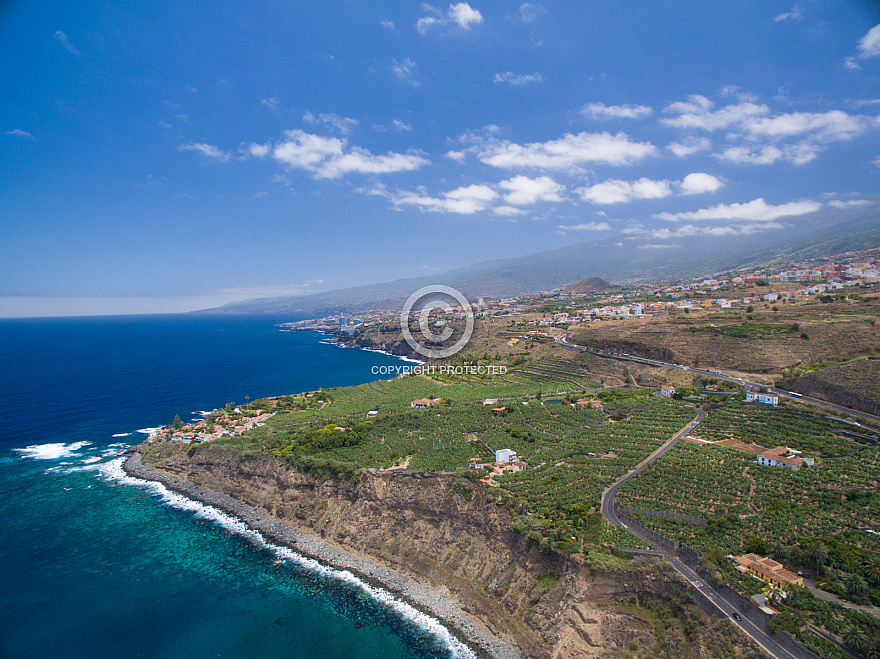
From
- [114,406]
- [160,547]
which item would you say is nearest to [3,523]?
[160,547]

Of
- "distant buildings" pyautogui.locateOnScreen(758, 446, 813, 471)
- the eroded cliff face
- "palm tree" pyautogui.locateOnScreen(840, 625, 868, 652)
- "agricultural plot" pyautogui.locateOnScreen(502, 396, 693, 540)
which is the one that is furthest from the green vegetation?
"palm tree" pyautogui.locateOnScreen(840, 625, 868, 652)

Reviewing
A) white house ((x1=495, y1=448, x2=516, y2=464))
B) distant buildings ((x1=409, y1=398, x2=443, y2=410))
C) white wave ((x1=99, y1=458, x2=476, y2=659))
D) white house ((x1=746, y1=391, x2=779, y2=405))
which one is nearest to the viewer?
white wave ((x1=99, y1=458, x2=476, y2=659))

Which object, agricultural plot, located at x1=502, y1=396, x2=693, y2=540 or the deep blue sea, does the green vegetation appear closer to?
agricultural plot, located at x1=502, y1=396, x2=693, y2=540

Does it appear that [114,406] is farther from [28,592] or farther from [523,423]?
[523,423]

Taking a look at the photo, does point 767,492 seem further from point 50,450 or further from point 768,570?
point 50,450

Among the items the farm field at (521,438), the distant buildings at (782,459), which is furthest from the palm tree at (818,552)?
the distant buildings at (782,459)
